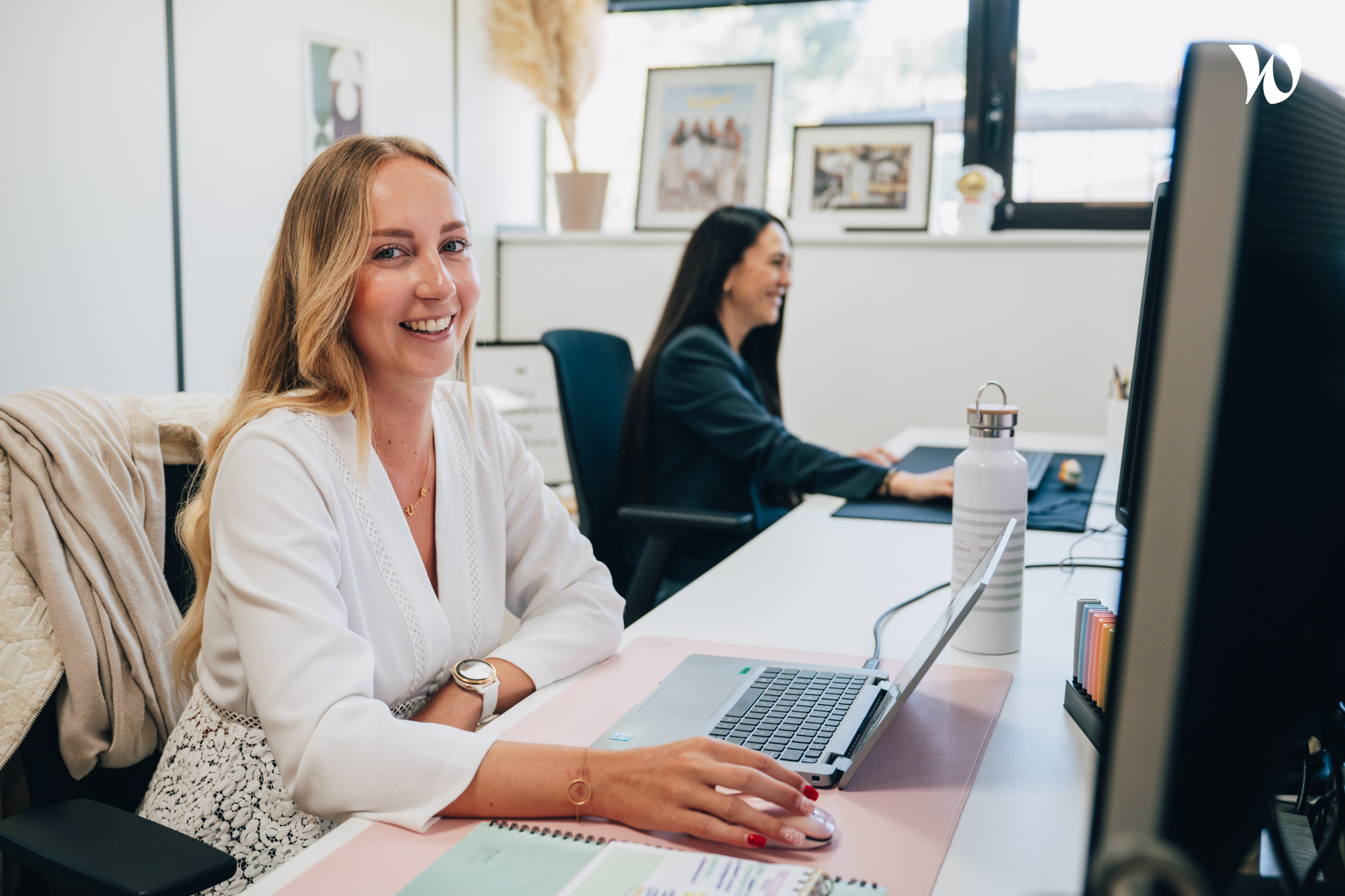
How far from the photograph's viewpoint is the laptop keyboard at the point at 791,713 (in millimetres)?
867

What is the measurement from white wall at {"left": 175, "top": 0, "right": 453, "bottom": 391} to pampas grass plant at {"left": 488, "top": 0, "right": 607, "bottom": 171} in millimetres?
612

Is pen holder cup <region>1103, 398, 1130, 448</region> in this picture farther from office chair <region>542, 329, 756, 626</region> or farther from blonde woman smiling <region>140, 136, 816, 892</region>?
blonde woman smiling <region>140, 136, 816, 892</region>

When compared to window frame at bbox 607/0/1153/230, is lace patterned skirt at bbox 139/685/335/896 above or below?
below

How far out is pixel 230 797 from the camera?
98cm

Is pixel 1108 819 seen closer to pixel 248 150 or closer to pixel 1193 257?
pixel 1193 257

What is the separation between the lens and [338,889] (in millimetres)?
685

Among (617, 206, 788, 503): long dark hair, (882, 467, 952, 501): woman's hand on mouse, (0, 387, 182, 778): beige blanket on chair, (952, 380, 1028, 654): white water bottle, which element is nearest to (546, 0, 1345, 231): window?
(617, 206, 788, 503): long dark hair

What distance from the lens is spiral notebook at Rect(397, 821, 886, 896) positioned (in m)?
0.66

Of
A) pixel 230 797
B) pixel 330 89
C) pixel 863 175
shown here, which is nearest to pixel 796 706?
pixel 230 797

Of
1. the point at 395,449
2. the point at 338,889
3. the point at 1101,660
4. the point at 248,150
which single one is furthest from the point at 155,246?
the point at 1101,660

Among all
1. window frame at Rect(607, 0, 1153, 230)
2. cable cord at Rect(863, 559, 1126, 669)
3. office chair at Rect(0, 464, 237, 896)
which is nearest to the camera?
office chair at Rect(0, 464, 237, 896)

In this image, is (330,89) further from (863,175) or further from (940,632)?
(940,632)

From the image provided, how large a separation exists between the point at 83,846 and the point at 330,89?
2.27 meters

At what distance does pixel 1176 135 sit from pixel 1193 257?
38mm
